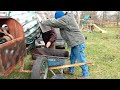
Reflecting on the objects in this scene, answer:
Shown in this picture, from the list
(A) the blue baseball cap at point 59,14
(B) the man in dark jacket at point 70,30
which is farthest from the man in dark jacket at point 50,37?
(A) the blue baseball cap at point 59,14

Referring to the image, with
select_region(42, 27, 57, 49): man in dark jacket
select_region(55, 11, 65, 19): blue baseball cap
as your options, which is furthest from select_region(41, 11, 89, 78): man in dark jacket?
select_region(42, 27, 57, 49): man in dark jacket

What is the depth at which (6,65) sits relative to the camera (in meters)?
5.29

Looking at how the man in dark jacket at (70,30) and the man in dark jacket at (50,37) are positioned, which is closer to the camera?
the man in dark jacket at (70,30)

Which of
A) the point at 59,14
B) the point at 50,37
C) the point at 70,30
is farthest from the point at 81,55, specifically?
the point at 59,14

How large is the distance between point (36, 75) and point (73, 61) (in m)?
1.98

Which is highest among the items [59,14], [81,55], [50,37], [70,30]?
[59,14]

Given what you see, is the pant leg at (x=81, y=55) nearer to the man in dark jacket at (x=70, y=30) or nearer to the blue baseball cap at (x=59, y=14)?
the man in dark jacket at (x=70, y=30)

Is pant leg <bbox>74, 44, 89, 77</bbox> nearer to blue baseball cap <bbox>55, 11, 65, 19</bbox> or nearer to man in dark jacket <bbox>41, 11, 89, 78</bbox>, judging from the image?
man in dark jacket <bbox>41, 11, 89, 78</bbox>

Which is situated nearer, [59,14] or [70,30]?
[59,14]

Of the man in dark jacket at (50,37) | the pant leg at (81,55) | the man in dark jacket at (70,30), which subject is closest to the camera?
the man in dark jacket at (70,30)

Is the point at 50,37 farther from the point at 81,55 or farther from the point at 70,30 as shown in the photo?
the point at 81,55
